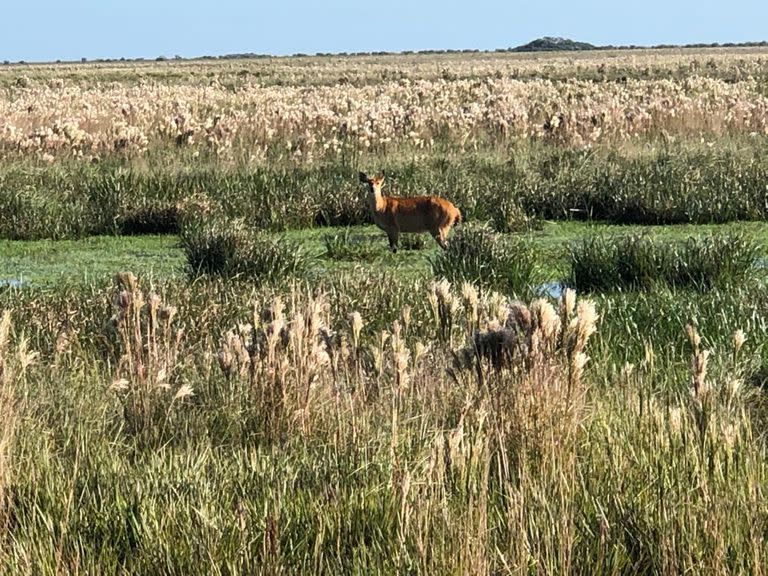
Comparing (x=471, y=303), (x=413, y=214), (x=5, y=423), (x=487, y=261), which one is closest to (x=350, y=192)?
(x=413, y=214)

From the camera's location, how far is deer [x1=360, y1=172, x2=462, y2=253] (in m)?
9.93

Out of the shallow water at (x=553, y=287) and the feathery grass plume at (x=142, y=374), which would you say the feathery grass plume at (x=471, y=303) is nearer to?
the feathery grass plume at (x=142, y=374)

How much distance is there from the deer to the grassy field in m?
0.31

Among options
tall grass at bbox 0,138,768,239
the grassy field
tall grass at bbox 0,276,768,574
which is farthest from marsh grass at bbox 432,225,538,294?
tall grass at bbox 0,276,768,574

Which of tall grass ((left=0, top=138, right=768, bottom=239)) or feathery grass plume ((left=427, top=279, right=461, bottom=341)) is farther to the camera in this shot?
tall grass ((left=0, top=138, right=768, bottom=239))

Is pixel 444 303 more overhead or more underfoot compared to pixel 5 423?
more overhead

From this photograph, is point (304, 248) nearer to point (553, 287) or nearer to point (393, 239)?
point (393, 239)

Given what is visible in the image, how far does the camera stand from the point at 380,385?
3768 millimetres

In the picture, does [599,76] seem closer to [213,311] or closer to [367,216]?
[367,216]

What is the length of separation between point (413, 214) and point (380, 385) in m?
6.44

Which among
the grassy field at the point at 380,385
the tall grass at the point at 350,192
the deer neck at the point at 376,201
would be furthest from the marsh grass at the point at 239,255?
the tall grass at the point at 350,192

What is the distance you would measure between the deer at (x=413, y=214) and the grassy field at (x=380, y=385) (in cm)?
31

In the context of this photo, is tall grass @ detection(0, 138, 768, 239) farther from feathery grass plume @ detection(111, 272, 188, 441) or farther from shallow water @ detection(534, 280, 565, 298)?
feathery grass plume @ detection(111, 272, 188, 441)

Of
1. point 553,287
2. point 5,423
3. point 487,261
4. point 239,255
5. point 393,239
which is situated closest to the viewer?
point 5,423
